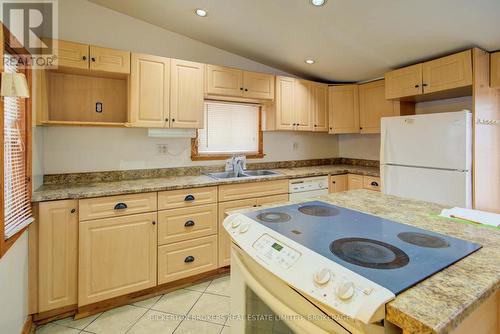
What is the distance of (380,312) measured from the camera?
1.94 ft

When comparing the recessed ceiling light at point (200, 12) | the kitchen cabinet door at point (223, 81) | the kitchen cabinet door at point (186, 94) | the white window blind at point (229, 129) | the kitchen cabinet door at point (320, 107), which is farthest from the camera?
the kitchen cabinet door at point (320, 107)

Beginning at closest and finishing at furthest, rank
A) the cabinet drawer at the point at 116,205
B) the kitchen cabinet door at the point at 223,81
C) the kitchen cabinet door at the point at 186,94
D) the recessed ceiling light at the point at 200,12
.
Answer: the cabinet drawer at the point at 116,205, the recessed ceiling light at the point at 200,12, the kitchen cabinet door at the point at 186,94, the kitchen cabinet door at the point at 223,81

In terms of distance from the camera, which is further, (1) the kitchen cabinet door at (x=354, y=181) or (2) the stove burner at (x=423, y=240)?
(1) the kitchen cabinet door at (x=354, y=181)

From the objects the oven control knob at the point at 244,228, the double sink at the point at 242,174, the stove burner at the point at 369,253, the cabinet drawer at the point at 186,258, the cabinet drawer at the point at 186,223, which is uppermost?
the double sink at the point at 242,174

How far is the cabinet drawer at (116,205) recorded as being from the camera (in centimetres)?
195

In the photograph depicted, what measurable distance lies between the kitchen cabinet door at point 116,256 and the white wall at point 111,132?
72 centimetres

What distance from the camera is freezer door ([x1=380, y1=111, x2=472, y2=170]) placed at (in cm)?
226

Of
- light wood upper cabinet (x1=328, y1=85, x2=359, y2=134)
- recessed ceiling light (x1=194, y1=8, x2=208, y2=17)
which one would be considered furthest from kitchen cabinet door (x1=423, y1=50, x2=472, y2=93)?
recessed ceiling light (x1=194, y1=8, x2=208, y2=17)

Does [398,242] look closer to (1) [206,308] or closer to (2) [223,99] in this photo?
(1) [206,308]

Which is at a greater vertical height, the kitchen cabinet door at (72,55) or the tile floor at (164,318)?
the kitchen cabinet door at (72,55)

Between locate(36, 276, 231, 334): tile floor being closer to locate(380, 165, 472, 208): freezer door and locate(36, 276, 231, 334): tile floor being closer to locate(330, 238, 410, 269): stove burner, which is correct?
locate(330, 238, 410, 269): stove burner

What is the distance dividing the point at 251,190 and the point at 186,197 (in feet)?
2.28

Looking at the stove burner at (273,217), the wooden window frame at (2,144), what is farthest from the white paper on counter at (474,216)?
the wooden window frame at (2,144)

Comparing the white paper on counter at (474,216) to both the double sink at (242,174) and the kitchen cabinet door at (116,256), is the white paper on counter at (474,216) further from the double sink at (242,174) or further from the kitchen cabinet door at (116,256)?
the kitchen cabinet door at (116,256)
